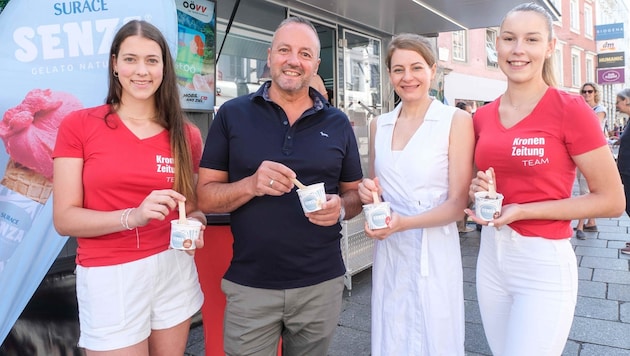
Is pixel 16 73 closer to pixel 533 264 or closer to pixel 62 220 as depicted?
pixel 62 220

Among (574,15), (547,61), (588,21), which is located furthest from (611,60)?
(547,61)

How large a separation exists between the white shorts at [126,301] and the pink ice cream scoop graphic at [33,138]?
0.88 meters

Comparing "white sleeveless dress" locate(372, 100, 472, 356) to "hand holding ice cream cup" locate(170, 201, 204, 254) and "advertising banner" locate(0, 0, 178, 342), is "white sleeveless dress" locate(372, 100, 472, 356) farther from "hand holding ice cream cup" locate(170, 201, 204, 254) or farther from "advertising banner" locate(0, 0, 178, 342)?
"advertising banner" locate(0, 0, 178, 342)

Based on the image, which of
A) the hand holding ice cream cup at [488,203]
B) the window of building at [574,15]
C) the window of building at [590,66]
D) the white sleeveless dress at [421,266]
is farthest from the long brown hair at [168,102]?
the window of building at [590,66]

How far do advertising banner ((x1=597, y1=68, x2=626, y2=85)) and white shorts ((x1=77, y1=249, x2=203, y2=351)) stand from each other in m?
26.3

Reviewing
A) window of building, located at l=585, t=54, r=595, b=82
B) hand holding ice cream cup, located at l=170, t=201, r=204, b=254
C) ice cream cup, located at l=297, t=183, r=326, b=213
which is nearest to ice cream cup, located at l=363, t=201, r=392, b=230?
ice cream cup, located at l=297, t=183, r=326, b=213

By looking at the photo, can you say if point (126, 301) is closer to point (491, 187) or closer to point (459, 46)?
point (491, 187)

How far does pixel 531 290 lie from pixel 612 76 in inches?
1019

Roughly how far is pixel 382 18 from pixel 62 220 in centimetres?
645

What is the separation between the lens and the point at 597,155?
1.68 m

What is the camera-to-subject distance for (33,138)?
2303mm

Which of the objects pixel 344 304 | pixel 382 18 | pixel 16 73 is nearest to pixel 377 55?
pixel 382 18

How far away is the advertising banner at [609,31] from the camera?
24.3 meters

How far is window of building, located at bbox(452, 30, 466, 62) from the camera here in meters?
15.5
